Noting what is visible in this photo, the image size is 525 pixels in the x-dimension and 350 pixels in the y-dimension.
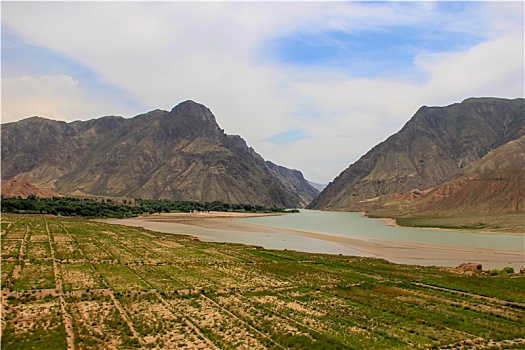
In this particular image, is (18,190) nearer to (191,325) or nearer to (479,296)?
(191,325)

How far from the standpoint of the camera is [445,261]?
156 ft

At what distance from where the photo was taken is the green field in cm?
1792

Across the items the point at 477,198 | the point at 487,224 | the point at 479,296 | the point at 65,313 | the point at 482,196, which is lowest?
the point at 65,313

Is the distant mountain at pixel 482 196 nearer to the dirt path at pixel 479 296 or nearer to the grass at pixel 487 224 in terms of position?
the grass at pixel 487 224

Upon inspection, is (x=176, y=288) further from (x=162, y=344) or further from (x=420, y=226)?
(x=420, y=226)

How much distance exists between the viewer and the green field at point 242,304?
1792cm

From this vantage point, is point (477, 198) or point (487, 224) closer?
point (487, 224)

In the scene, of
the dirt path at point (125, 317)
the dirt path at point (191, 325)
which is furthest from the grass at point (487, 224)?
the dirt path at point (125, 317)

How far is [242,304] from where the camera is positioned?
77.5 ft

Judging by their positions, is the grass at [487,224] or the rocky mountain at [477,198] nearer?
the grass at [487,224]

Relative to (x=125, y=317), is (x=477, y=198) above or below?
above

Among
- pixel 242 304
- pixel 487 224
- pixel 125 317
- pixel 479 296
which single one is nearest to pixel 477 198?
pixel 487 224

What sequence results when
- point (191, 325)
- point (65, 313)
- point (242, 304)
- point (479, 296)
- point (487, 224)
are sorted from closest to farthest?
point (191, 325)
point (65, 313)
point (242, 304)
point (479, 296)
point (487, 224)

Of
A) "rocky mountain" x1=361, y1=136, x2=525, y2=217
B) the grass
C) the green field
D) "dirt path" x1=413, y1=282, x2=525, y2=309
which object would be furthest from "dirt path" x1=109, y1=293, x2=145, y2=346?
"rocky mountain" x1=361, y1=136, x2=525, y2=217
